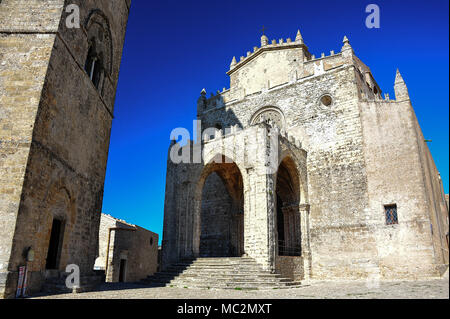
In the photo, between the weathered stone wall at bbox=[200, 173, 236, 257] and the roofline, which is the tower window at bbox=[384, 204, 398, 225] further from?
the roofline

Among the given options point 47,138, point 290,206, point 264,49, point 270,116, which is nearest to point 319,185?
point 290,206

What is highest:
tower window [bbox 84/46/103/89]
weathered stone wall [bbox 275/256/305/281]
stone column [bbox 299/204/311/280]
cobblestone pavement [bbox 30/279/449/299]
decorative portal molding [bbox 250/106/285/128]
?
decorative portal molding [bbox 250/106/285/128]

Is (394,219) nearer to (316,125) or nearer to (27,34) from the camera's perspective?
(316,125)

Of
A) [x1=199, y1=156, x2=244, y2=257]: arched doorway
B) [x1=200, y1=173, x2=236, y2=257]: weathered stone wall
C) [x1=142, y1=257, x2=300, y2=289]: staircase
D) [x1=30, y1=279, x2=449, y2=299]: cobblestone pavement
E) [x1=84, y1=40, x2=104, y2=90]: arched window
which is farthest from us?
[x1=200, y1=173, x2=236, y2=257]: weathered stone wall

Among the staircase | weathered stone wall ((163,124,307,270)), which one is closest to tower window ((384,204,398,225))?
weathered stone wall ((163,124,307,270))

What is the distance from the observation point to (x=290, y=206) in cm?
1709

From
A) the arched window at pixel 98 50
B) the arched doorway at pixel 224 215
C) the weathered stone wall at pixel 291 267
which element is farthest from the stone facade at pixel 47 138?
the arched doorway at pixel 224 215

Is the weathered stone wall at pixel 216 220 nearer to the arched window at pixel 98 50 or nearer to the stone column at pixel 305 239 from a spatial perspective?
the stone column at pixel 305 239

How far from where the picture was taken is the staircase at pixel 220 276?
11.1 meters

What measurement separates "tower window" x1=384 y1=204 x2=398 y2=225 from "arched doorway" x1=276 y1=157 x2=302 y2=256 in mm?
4061

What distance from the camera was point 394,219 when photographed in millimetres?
14055

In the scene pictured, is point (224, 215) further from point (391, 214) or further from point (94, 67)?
point (94, 67)

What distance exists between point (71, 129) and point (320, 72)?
44.0 feet

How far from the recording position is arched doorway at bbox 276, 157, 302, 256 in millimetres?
16516
